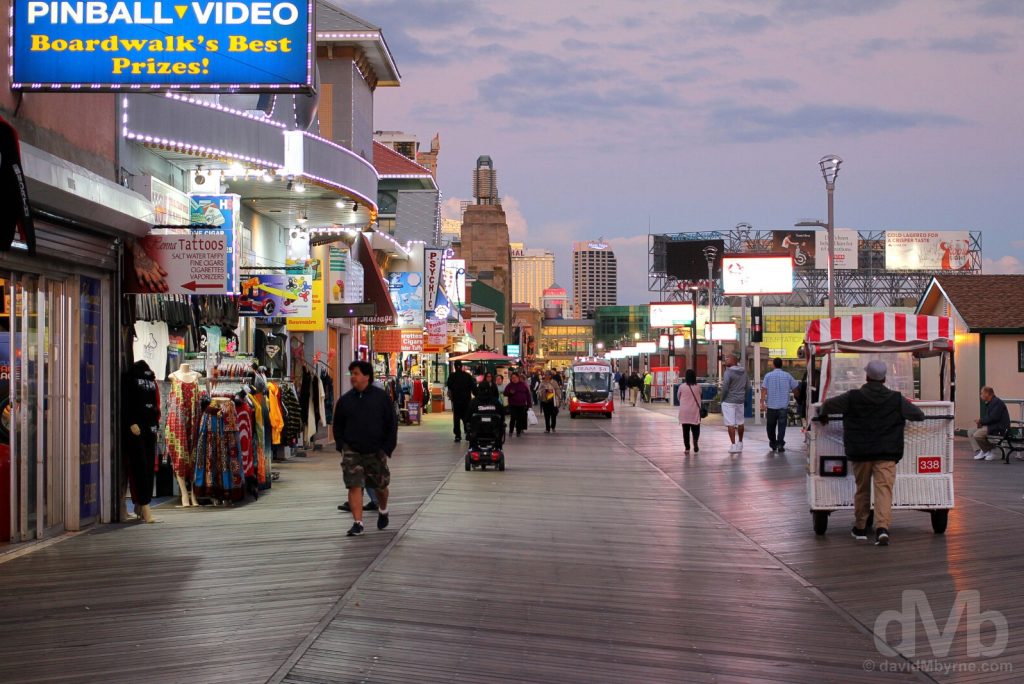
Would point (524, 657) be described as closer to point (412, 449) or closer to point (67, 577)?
point (67, 577)

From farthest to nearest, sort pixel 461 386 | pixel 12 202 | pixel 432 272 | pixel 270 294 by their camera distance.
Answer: pixel 432 272 → pixel 461 386 → pixel 270 294 → pixel 12 202

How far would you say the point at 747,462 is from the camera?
75.9 feet

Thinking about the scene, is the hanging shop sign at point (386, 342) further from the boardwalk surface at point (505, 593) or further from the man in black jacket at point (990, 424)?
the boardwalk surface at point (505, 593)

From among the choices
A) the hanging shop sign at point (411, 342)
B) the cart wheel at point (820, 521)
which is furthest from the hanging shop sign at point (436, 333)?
the cart wheel at point (820, 521)

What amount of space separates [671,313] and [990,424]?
7330 centimetres

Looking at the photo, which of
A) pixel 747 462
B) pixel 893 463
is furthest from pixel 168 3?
pixel 747 462

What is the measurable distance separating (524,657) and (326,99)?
24921 mm

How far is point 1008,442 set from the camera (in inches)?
924

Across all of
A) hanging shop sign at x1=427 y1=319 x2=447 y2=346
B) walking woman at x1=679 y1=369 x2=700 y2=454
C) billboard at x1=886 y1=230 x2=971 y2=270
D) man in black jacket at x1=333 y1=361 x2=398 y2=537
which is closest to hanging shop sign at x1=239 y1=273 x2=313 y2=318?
man in black jacket at x1=333 y1=361 x2=398 y2=537

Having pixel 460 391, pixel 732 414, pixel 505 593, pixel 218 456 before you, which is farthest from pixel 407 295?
pixel 505 593

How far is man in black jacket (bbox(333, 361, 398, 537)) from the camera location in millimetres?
12594

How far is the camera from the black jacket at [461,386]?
2888 centimetres
